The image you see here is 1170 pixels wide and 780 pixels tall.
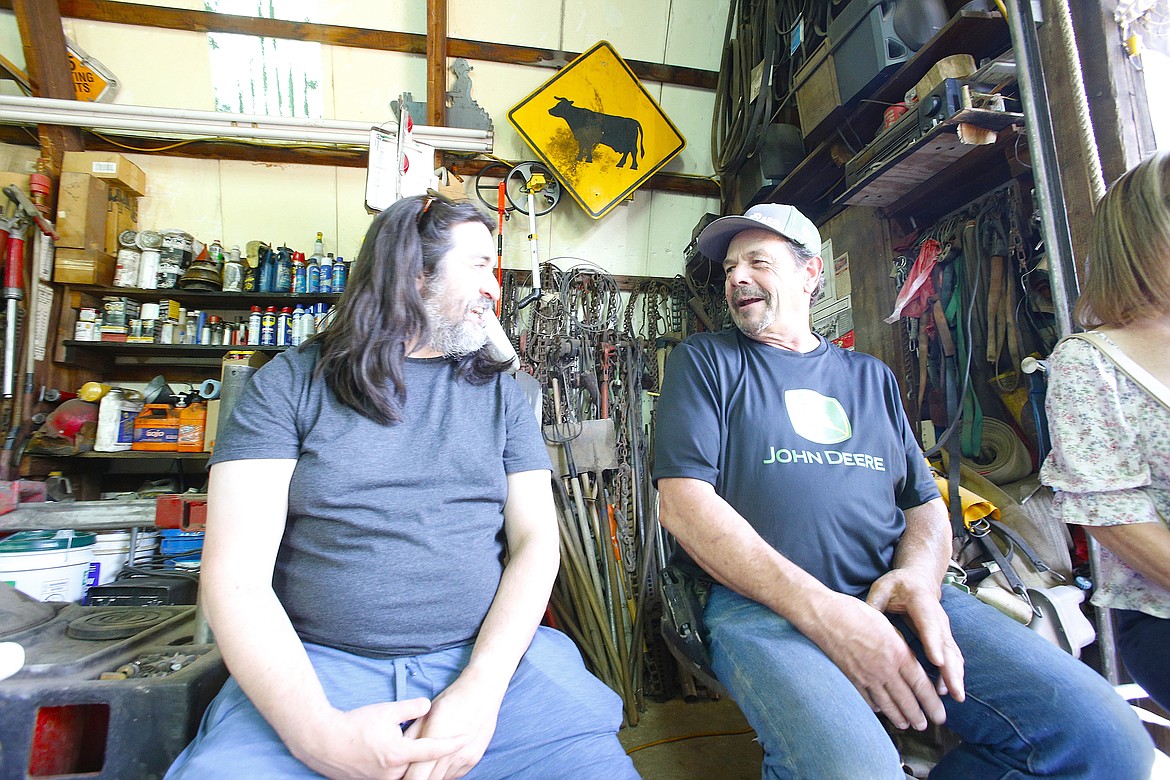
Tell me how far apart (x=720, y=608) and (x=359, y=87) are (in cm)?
420

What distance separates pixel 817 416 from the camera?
55.5 inches

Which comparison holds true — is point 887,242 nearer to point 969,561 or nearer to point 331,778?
point 969,561

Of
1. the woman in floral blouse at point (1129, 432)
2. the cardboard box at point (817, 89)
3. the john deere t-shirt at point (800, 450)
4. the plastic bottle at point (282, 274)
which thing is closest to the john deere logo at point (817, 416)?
the john deere t-shirt at point (800, 450)

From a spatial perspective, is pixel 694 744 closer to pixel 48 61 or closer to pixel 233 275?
pixel 233 275

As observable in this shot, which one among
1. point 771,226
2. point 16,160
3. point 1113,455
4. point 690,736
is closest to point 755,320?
point 771,226

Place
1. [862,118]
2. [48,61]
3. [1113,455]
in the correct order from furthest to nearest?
[48,61] < [862,118] < [1113,455]

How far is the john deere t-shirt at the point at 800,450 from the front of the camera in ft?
4.20

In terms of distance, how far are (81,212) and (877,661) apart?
174 inches

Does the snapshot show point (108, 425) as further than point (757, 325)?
Yes

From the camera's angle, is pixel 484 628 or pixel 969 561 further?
pixel 969 561

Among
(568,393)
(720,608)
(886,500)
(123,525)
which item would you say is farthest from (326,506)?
(568,393)

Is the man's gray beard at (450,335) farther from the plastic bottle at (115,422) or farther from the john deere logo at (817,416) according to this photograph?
the plastic bottle at (115,422)

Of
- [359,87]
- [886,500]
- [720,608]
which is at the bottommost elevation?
[720,608]

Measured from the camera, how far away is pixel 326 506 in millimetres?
1078
